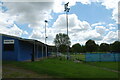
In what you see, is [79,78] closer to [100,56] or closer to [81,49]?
[100,56]

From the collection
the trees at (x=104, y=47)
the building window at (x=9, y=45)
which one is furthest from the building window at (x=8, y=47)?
the trees at (x=104, y=47)

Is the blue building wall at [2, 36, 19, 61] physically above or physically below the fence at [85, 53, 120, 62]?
above

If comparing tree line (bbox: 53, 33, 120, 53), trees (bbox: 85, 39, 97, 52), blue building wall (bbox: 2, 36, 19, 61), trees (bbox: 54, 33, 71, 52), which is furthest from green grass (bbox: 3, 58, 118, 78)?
trees (bbox: 54, 33, 71, 52)

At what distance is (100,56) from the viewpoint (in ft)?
120

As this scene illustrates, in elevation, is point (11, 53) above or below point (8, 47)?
below

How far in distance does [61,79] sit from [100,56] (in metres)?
25.9

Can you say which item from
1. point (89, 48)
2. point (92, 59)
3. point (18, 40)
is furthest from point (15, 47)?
point (89, 48)

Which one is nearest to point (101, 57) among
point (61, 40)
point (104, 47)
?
point (61, 40)

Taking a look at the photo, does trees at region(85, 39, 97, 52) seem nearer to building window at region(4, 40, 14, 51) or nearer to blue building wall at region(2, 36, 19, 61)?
blue building wall at region(2, 36, 19, 61)

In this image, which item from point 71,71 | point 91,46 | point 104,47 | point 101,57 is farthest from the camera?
point 104,47

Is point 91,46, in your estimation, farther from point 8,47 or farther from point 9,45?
point 8,47

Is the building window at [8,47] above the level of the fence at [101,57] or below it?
above

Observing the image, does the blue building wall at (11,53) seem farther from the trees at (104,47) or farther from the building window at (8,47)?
the trees at (104,47)

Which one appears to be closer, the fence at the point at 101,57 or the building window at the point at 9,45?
the building window at the point at 9,45
